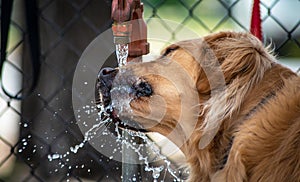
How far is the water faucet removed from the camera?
263cm

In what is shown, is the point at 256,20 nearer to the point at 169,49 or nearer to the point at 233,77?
the point at 169,49

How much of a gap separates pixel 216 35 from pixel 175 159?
1360 millimetres

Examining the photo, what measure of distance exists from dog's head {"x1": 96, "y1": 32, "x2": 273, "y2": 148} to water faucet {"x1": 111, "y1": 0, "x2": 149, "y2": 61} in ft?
0.69

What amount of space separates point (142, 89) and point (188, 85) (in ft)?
0.55

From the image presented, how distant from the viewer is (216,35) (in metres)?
2.40

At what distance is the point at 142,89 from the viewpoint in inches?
96.0

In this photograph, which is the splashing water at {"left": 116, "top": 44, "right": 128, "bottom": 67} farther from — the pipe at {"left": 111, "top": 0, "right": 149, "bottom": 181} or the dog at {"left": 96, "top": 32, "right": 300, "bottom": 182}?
the dog at {"left": 96, "top": 32, "right": 300, "bottom": 182}

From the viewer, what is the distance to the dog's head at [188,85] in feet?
7.36

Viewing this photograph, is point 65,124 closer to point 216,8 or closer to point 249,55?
point 249,55

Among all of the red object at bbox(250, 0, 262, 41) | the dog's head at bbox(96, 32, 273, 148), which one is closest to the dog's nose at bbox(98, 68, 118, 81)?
the dog's head at bbox(96, 32, 273, 148)

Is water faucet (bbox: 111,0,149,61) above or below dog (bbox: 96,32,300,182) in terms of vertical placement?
above

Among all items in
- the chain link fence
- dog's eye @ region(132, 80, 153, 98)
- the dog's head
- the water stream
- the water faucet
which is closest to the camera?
the dog's head

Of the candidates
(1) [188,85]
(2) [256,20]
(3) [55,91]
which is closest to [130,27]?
(1) [188,85]

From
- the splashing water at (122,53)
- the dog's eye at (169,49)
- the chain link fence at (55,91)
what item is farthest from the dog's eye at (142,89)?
the chain link fence at (55,91)
